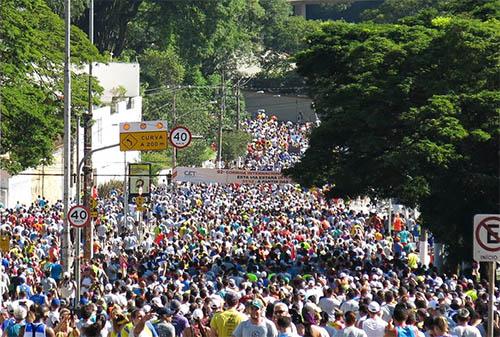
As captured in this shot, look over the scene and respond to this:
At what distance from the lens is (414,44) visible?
42.7 m

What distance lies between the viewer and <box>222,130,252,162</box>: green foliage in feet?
314

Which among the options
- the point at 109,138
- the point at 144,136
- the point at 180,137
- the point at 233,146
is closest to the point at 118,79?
the point at 109,138

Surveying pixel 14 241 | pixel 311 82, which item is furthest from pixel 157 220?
pixel 14 241

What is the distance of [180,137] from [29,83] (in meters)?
8.71

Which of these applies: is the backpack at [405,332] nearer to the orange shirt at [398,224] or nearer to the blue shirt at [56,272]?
the blue shirt at [56,272]

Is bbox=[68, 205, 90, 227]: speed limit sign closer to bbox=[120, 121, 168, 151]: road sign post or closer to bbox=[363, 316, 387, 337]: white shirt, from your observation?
bbox=[120, 121, 168, 151]: road sign post

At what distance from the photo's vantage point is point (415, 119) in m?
40.3

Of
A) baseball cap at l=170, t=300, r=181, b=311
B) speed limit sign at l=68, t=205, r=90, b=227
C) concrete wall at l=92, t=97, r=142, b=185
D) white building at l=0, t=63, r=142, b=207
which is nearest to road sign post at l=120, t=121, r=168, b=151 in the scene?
speed limit sign at l=68, t=205, r=90, b=227

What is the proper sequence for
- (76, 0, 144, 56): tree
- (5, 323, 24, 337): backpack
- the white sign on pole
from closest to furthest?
the white sign on pole, (5, 323, 24, 337): backpack, (76, 0, 144, 56): tree

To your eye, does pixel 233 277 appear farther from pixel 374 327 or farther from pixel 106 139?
pixel 106 139

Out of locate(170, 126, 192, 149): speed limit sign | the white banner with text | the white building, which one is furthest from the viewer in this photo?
the white building

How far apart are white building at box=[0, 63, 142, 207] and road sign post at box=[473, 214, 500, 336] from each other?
4333cm

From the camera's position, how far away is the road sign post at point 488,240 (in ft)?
57.6

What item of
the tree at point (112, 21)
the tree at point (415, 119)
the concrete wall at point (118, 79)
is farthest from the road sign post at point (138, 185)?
the tree at point (112, 21)
